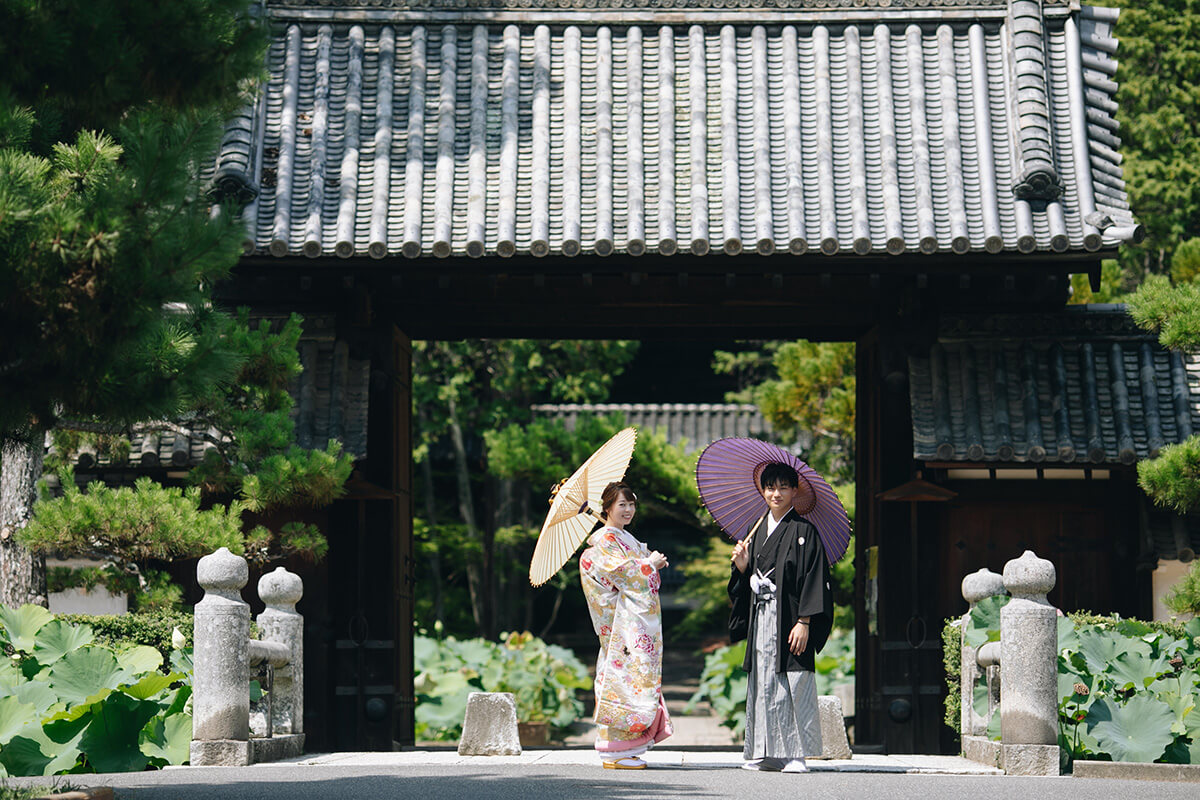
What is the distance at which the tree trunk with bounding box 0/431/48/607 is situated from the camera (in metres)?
9.78

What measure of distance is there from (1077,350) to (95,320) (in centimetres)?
805

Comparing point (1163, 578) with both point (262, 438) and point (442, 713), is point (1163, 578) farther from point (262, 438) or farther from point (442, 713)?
point (442, 713)

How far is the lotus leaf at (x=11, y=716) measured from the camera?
7535 mm

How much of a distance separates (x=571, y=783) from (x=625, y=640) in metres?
1.30

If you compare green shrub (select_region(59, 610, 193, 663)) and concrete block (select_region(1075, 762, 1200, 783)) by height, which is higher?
green shrub (select_region(59, 610, 193, 663))

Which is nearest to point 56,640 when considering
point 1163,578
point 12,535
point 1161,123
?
point 12,535

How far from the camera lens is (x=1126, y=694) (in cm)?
837

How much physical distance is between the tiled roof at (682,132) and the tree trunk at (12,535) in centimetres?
217

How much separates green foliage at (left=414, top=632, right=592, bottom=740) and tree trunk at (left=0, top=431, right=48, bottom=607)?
677 cm

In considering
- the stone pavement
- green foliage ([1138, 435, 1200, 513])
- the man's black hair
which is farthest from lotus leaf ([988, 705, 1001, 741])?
the man's black hair

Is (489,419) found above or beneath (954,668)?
above

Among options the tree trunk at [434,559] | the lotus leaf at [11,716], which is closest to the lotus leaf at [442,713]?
the tree trunk at [434,559]

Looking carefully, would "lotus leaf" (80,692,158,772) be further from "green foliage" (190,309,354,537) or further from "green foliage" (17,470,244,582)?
"green foliage" (190,309,354,537)

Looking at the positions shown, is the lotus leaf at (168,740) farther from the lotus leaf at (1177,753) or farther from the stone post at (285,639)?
the lotus leaf at (1177,753)
